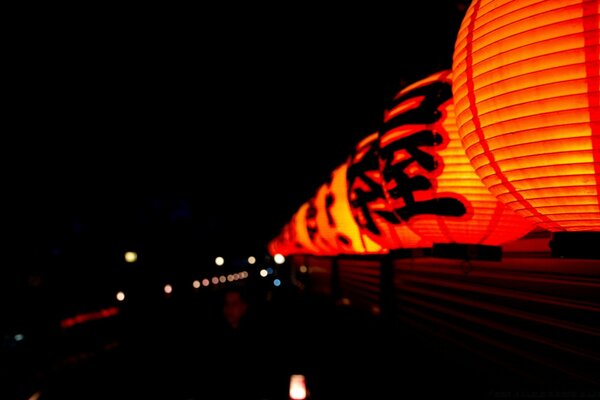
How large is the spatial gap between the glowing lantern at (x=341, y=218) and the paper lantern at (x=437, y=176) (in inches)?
Answer: 84.9

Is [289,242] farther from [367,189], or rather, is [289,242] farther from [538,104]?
[538,104]

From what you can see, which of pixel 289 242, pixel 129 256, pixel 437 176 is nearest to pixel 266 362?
pixel 437 176

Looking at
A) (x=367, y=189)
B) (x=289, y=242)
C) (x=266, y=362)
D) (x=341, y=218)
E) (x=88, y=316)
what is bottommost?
(x=88, y=316)

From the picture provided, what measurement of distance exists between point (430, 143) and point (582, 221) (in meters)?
0.87

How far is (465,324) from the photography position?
205 inches

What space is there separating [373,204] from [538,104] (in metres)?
1.99

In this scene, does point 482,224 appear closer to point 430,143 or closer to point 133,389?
point 430,143

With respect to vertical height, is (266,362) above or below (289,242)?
below

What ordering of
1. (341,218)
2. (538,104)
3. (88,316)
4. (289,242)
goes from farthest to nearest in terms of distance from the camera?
(88,316)
(289,242)
(341,218)
(538,104)

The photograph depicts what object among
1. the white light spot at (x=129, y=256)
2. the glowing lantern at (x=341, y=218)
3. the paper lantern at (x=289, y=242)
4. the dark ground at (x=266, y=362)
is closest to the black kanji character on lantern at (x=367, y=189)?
the glowing lantern at (x=341, y=218)

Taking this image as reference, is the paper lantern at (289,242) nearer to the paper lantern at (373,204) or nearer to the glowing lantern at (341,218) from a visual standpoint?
the glowing lantern at (341,218)

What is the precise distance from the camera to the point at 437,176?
8.09ft

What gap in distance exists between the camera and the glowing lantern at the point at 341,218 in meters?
5.03

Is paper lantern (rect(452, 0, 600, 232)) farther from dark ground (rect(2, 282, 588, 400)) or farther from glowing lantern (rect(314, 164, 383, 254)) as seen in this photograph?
glowing lantern (rect(314, 164, 383, 254))
